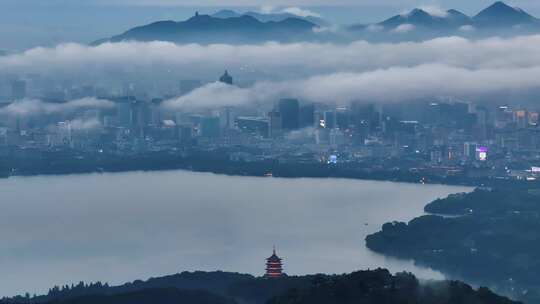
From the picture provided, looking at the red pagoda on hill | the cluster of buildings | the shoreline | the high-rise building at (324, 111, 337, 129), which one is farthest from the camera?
the high-rise building at (324, 111, 337, 129)

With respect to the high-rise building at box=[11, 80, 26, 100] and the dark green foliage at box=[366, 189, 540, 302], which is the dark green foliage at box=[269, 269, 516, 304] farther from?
the high-rise building at box=[11, 80, 26, 100]

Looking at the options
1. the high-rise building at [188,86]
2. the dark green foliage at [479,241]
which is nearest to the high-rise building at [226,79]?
the high-rise building at [188,86]

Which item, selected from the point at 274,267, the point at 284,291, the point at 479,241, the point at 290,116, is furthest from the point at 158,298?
the point at 290,116

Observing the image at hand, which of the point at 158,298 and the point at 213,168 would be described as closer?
the point at 158,298

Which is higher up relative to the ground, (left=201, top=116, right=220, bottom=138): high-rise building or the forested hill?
(left=201, top=116, right=220, bottom=138): high-rise building

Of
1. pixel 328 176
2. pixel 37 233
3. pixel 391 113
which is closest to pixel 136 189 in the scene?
pixel 328 176

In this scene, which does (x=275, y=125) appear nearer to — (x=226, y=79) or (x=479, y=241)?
(x=226, y=79)

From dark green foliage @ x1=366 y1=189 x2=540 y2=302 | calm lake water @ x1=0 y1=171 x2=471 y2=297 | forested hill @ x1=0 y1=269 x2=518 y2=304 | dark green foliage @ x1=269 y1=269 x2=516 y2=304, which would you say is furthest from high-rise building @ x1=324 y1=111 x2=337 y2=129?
dark green foliage @ x1=269 y1=269 x2=516 y2=304
